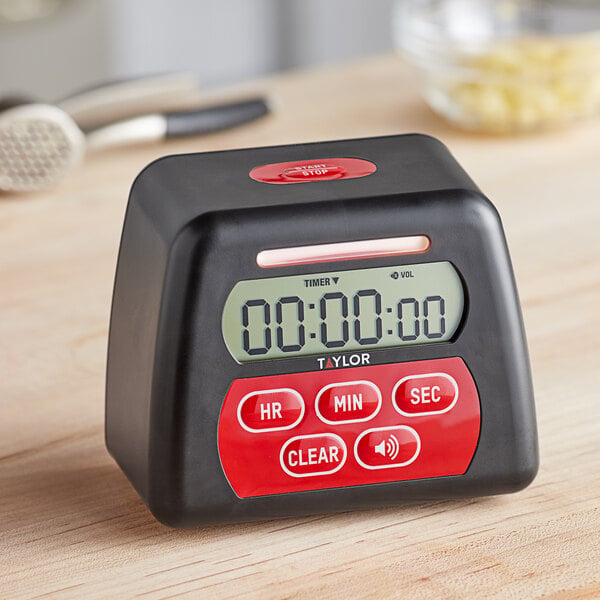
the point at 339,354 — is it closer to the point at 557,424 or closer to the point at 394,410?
the point at 394,410

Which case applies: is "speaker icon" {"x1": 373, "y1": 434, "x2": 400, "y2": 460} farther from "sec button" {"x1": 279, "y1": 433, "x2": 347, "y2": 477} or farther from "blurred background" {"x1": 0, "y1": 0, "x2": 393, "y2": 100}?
"blurred background" {"x1": 0, "y1": 0, "x2": 393, "y2": 100}

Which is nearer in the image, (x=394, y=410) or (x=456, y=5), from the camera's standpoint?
(x=394, y=410)

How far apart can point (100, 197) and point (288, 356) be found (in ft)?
1.82

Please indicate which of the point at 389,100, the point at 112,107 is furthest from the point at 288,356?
the point at 389,100

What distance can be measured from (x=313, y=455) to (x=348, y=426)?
2 centimetres

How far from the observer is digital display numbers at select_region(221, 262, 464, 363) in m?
0.51

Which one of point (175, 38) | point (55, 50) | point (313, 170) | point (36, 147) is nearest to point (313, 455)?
point (313, 170)

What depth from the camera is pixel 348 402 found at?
533 mm

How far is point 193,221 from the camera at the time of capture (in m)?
0.50

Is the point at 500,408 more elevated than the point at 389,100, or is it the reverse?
the point at 500,408

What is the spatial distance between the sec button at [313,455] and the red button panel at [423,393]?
3cm

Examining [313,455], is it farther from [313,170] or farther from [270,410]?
[313,170]

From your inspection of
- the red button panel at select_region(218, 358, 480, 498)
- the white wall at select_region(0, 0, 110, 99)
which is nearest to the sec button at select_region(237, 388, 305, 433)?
the red button panel at select_region(218, 358, 480, 498)

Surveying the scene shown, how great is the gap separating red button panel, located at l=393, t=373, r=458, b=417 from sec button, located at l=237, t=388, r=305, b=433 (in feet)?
0.16
